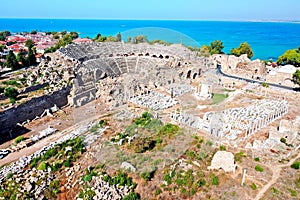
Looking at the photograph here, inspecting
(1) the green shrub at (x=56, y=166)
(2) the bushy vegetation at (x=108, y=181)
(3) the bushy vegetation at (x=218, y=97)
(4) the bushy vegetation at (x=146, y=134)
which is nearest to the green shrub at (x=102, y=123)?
(4) the bushy vegetation at (x=146, y=134)

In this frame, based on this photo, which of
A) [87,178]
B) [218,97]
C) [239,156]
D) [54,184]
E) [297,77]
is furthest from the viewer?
[297,77]

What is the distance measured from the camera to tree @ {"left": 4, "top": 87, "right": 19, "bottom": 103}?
1101 inches

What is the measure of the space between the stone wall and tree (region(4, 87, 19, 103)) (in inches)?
57.1

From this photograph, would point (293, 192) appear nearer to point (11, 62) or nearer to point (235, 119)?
point (235, 119)

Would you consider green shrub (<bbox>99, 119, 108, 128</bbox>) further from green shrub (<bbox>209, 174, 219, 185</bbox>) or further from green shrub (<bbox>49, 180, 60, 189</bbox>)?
green shrub (<bbox>209, 174, 219, 185</bbox>)

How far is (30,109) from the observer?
28.8 m

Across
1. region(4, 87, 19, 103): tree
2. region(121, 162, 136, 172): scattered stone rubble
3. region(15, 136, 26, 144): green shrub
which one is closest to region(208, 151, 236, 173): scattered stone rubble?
region(121, 162, 136, 172): scattered stone rubble

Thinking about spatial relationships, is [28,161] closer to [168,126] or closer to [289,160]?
[168,126]

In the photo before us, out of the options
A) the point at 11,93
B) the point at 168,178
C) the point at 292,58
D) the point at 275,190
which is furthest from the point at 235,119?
the point at 292,58

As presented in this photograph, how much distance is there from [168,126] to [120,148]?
4941mm

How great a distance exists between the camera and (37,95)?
30.2 metres

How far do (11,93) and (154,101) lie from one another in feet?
50.6

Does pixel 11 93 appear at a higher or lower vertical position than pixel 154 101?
higher

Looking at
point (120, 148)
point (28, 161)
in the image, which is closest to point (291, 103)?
point (120, 148)
